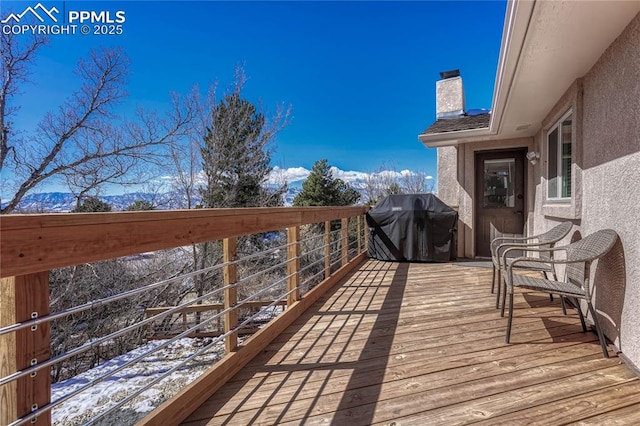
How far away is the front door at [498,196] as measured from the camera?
5.20m

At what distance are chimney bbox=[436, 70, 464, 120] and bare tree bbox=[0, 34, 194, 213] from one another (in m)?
6.85

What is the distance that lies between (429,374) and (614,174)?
183 centimetres

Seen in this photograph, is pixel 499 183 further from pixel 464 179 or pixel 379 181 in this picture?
pixel 379 181

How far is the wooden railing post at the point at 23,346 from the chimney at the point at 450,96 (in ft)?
22.7

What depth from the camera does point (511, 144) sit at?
5.10 meters

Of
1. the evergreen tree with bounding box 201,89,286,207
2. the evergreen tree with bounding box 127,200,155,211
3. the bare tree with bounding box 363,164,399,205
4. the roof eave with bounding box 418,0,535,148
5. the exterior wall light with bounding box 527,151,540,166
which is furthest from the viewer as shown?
the bare tree with bounding box 363,164,399,205

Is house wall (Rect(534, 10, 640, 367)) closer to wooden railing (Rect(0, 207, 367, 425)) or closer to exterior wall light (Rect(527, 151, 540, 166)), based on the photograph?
exterior wall light (Rect(527, 151, 540, 166))

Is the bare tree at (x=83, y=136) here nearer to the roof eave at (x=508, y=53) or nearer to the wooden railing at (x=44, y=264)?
the wooden railing at (x=44, y=264)

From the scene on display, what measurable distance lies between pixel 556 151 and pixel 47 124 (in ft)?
29.1

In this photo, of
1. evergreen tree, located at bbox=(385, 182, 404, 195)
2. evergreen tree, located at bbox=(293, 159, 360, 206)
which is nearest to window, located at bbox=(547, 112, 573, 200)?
evergreen tree, located at bbox=(293, 159, 360, 206)

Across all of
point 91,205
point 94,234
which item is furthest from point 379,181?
point 94,234

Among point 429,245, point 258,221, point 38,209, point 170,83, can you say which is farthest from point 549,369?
point 170,83

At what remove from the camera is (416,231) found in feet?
17.1

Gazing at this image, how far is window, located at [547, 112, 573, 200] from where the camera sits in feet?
10.4
